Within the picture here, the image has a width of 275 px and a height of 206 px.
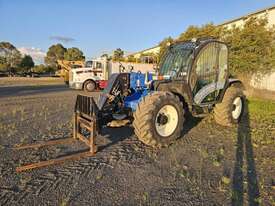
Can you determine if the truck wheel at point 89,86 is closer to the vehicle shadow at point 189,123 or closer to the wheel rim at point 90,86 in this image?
the wheel rim at point 90,86

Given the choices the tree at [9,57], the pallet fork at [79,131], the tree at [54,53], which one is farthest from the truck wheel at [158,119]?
the tree at [54,53]

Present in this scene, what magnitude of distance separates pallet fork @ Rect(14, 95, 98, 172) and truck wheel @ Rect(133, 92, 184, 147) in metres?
0.85

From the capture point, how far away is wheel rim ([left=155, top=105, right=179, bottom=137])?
5.14 meters

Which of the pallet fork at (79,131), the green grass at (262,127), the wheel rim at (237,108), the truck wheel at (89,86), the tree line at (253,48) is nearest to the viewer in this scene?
the pallet fork at (79,131)

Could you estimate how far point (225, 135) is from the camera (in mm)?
6234

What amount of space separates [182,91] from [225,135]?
170cm

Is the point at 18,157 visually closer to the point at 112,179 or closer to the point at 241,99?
the point at 112,179

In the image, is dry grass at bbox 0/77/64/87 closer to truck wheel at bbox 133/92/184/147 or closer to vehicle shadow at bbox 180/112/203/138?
vehicle shadow at bbox 180/112/203/138

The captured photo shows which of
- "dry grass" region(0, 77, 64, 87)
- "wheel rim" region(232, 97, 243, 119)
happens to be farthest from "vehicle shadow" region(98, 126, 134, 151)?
"dry grass" region(0, 77, 64, 87)

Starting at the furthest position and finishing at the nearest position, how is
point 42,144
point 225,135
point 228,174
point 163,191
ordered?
point 225,135
point 42,144
point 228,174
point 163,191

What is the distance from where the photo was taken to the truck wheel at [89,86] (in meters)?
18.4

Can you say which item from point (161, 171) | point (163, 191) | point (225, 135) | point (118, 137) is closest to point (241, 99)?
point (225, 135)

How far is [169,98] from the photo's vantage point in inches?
200

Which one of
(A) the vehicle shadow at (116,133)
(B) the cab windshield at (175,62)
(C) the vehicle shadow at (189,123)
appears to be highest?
(B) the cab windshield at (175,62)
